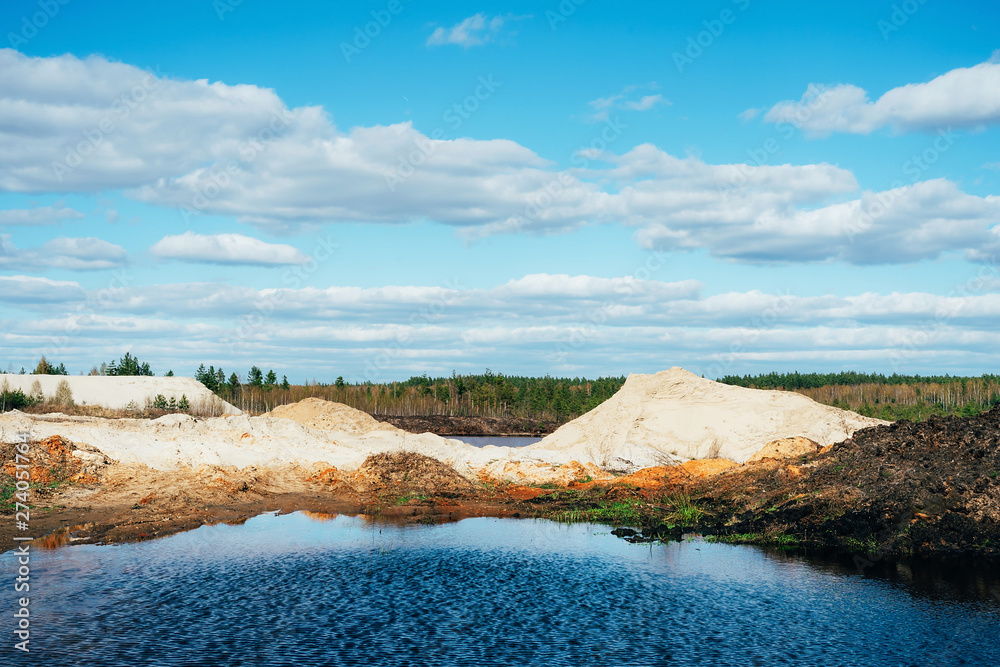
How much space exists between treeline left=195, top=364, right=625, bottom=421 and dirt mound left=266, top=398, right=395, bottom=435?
6261cm

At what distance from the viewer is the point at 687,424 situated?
41.8 meters

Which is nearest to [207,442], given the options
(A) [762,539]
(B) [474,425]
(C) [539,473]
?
(C) [539,473]

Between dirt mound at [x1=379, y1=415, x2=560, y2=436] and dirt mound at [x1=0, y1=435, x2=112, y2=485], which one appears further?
dirt mound at [x1=379, y1=415, x2=560, y2=436]

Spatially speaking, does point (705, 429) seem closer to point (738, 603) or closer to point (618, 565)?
point (618, 565)

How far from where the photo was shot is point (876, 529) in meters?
20.5

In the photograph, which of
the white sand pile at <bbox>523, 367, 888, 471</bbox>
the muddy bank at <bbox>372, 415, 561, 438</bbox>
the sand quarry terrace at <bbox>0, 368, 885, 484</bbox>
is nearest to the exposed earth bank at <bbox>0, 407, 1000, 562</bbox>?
the sand quarry terrace at <bbox>0, 368, 885, 484</bbox>

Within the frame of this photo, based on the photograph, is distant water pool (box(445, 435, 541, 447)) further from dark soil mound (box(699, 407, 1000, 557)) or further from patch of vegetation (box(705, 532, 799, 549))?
patch of vegetation (box(705, 532, 799, 549))

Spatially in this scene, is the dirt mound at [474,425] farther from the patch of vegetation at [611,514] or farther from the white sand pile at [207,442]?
the patch of vegetation at [611,514]

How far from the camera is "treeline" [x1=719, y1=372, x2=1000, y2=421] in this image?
4884 inches

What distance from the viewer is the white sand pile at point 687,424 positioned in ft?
128

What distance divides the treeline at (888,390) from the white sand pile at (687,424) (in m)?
72.4

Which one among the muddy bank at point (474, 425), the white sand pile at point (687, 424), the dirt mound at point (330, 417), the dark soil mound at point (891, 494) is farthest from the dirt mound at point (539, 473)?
the muddy bank at point (474, 425)

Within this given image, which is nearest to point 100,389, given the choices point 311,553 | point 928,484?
point 311,553

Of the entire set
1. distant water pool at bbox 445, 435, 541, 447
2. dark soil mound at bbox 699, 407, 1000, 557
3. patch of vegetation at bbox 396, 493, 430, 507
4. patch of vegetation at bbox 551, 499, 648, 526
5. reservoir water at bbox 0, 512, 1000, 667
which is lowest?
distant water pool at bbox 445, 435, 541, 447
